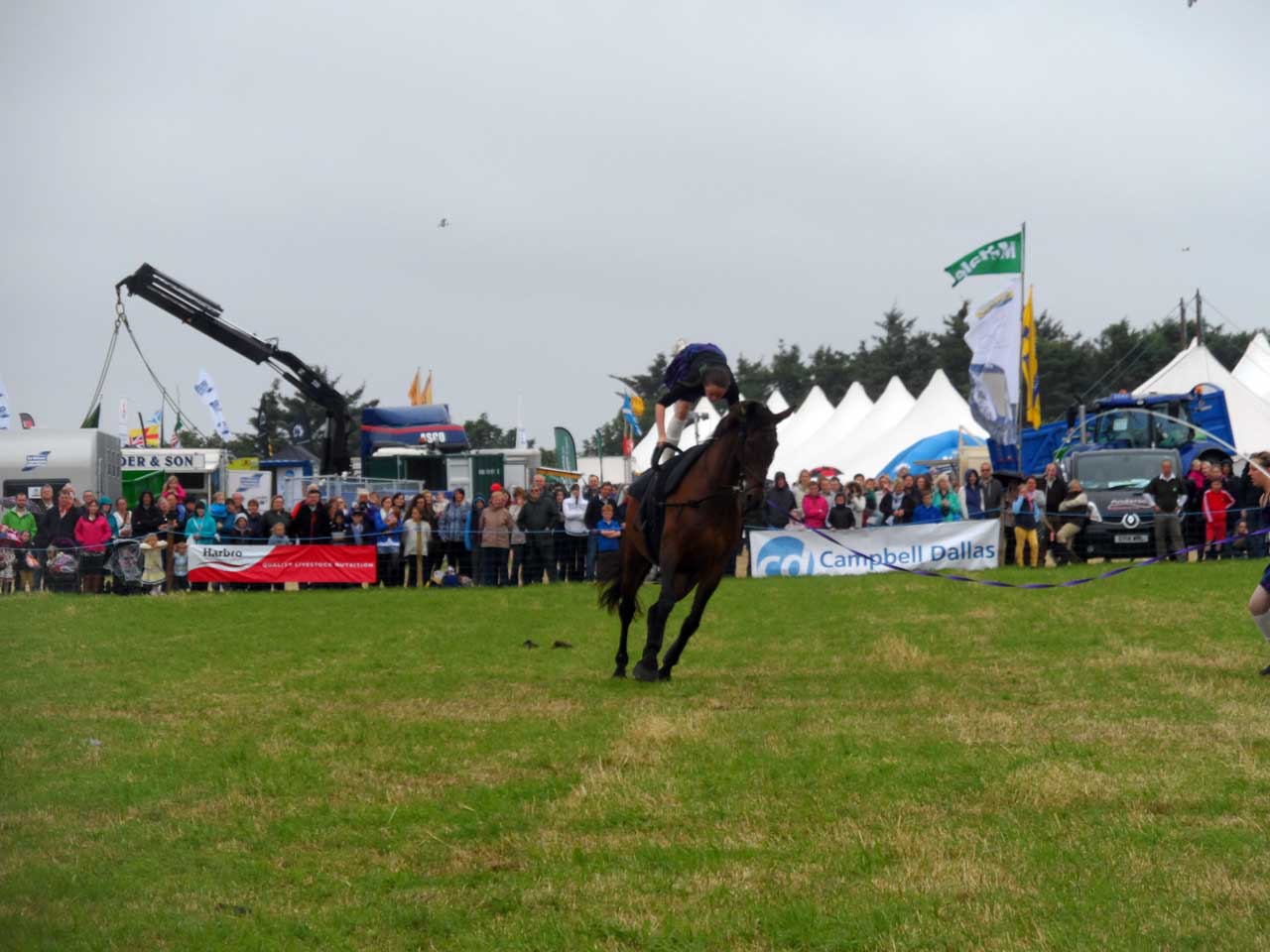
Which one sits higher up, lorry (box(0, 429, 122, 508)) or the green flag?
the green flag

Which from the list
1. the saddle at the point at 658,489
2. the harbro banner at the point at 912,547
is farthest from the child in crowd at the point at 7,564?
the saddle at the point at 658,489

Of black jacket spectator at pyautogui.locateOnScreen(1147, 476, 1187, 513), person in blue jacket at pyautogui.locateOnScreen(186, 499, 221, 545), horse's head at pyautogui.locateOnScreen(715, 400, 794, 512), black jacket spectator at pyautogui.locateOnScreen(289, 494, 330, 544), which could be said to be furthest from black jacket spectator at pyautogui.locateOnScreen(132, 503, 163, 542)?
black jacket spectator at pyautogui.locateOnScreen(1147, 476, 1187, 513)

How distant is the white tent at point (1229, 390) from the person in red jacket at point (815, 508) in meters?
15.5

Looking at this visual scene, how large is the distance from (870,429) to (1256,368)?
1396 cm

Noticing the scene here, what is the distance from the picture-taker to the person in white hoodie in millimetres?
26172

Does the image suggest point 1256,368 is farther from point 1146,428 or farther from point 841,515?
point 841,515

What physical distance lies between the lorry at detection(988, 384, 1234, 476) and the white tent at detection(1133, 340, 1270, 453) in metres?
1.65

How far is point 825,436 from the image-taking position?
57.5 m

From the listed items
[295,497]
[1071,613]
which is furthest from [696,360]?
[295,497]

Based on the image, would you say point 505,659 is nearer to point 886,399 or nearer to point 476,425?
point 886,399

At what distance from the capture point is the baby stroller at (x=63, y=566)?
24.3 meters

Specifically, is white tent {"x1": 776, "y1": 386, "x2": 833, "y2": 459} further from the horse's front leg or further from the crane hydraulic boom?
the horse's front leg

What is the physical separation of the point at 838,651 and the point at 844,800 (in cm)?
733

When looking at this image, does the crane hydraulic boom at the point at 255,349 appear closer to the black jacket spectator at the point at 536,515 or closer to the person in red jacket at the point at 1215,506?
the black jacket spectator at the point at 536,515
